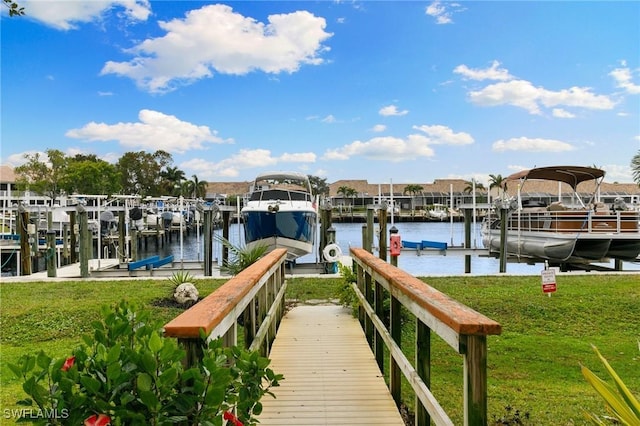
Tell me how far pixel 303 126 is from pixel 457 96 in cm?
1037

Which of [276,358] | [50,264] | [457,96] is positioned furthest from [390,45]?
[276,358]

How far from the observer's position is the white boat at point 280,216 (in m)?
17.0

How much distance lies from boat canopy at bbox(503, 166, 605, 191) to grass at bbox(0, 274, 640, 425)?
5.39 meters

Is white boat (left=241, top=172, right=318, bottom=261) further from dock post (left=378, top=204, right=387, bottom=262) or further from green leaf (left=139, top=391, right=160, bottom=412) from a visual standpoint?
green leaf (left=139, top=391, right=160, bottom=412)

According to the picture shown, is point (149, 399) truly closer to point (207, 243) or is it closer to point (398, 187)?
point (207, 243)

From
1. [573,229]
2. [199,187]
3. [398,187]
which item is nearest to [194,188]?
[199,187]

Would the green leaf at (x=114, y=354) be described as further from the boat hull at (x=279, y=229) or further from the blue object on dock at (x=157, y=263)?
the boat hull at (x=279, y=229)

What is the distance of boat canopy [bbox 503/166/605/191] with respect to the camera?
1662cm

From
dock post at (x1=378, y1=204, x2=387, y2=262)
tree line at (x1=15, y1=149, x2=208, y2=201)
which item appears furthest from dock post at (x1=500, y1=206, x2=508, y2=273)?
tree line at (x1=15, y1=149, x2=208, y2=201)

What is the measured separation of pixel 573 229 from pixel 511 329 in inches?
369

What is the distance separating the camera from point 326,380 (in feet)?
14.8

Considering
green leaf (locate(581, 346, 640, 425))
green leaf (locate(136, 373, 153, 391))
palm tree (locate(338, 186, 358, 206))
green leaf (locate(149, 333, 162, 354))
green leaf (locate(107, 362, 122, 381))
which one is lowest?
green leaf (locate(581, 346, 640, 425))

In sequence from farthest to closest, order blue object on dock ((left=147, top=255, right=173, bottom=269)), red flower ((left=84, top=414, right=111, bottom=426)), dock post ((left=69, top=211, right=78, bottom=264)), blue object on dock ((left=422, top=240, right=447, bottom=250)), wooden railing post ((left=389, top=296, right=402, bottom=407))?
1. dock post ((left=69, top=211, right=78, bottom=264))
2. blue object on dock ((left=422, top=240, right=447, bottom=250))
3. blue object on dock ((left=147, top=255, right=173, bottom=269))
4. wooden railing post ((left=389, top=296, right=402, bottom=407))
5. red flower ((left=84, top=414, right=111, bottom=426))

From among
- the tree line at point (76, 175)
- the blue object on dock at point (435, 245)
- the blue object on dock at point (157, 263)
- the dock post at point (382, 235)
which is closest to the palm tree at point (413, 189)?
the tree line at point (76, 175)
